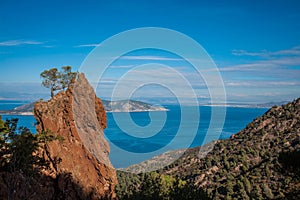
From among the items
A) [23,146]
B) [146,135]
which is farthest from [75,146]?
[146,135]

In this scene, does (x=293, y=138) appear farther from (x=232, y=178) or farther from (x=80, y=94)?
(x=80, y=94)

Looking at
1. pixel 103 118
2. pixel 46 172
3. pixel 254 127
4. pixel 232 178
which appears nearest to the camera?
pixel 46 172

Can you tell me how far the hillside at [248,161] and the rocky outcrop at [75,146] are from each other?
1321 centimetres

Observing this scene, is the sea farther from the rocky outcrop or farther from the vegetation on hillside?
the vegetation on hillside

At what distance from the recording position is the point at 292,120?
124 feet

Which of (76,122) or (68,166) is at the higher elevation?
(76,122)

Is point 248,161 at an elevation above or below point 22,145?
below

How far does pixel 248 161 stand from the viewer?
33.9 metres

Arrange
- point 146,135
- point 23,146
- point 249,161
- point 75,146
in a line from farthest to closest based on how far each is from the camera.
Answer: point 146,135
point 249,161
point 75,146
point 23,146

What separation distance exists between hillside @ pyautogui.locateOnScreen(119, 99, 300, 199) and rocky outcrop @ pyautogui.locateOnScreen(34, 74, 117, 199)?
43.3ft

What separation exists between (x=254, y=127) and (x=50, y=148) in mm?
37810

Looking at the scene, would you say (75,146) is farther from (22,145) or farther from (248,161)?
(248,161)

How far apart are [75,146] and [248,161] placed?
26.8 meters

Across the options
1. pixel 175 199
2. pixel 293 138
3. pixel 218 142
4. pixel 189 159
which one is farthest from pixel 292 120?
pixel 175 199
